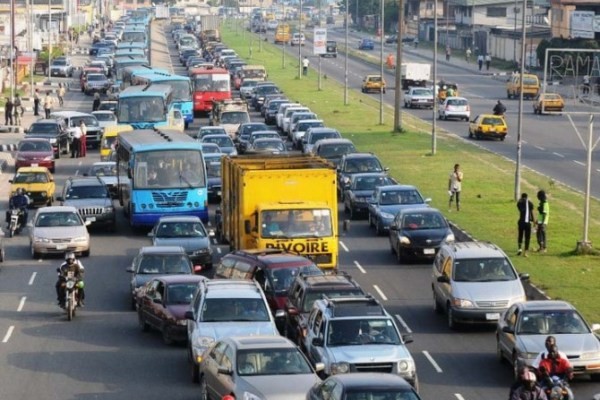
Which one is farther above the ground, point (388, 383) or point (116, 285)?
point (388, 383)

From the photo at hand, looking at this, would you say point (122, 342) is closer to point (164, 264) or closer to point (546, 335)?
point (164, 264)

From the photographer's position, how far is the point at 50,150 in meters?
64.7

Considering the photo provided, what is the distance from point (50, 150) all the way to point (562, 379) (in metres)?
42.3

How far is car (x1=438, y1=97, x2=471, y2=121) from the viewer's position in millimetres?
89812

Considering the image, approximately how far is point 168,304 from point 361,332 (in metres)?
5.70

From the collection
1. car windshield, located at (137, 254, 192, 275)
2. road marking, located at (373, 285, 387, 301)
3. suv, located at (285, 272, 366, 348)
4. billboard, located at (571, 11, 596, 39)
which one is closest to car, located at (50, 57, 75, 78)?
billboard, located at (571, 11, 596, 39)

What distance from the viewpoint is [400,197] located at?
157ft

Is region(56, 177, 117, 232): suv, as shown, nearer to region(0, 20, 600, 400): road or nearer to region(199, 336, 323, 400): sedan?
region(0, 20, 600, 400): road

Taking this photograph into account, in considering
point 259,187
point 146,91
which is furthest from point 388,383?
point 146,91

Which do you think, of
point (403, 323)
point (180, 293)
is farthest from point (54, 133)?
point (180, 293)

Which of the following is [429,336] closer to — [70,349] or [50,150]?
[70,349]

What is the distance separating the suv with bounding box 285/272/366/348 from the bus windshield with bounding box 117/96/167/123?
121 feet

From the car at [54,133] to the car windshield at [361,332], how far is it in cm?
4303

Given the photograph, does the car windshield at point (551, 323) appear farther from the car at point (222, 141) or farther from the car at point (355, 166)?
the car at point (222, 141)
